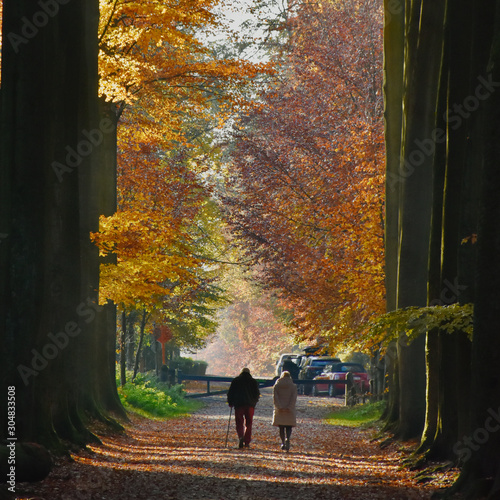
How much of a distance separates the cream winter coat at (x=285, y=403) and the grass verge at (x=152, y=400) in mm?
8308

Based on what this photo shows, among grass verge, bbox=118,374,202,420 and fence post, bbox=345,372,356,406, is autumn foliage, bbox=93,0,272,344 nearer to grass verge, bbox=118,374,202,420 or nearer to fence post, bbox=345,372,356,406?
grass verge, bbox=118,374,202,420

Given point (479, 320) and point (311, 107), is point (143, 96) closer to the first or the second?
point (311, 107)

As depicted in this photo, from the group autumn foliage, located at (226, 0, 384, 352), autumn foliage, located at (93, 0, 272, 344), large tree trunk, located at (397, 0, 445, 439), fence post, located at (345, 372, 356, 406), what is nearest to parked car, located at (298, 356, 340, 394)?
fence post, located at (345, 372, 356, 406)

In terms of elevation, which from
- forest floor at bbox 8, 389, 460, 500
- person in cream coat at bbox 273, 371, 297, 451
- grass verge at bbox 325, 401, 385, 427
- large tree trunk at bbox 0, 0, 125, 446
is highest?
large tree trunk at bbox 0, 0, 125, 446

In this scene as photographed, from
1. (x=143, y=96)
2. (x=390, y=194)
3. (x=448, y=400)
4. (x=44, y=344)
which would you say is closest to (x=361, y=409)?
(x=390, y=194)

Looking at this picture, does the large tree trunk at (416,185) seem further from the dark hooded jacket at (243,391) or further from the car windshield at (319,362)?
the car windshield at (319,362)

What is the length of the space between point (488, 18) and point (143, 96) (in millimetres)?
13676

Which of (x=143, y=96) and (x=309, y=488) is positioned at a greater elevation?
(x=143, y=96)

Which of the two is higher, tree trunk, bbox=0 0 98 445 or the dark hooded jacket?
tree trunk, bbox=0 0 98 445

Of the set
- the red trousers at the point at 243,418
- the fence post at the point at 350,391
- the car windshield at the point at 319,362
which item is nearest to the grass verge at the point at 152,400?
the fence post at the point at 350,391

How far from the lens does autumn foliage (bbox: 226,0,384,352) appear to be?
24.3 metres

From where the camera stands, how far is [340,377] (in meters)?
36.9

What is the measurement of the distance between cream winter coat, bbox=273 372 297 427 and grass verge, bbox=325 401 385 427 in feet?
20.9

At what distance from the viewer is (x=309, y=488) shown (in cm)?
1097
